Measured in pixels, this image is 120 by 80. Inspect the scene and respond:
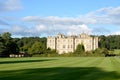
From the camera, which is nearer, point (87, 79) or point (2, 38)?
point (87, 79)

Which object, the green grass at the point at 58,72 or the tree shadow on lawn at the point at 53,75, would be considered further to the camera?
the green grass at the point at 58,72

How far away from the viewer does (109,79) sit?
68.5 feet

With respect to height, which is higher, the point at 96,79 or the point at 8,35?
the point at 8,35

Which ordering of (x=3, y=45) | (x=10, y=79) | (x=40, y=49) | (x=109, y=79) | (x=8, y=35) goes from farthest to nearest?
1. (x=40, y=49)
2. (x=8, y=35)
3. (x=3, y=45)
4. (x=109, y=79)
5. (x=10, y=79)

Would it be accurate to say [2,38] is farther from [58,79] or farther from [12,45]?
[58,79]

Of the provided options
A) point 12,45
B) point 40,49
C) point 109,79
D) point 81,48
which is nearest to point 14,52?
point 12,45

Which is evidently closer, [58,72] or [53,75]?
[53,75]

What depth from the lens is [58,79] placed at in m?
19.9

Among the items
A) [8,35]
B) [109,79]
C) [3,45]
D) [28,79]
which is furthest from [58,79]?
[8,35]

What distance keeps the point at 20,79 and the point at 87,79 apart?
4136 mm

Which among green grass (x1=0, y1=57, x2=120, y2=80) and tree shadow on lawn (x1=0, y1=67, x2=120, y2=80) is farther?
green grass (x1=0, y1=57, x2=120, y2=80)

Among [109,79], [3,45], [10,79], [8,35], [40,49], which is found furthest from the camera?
[40,49]

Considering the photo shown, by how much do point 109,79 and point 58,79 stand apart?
3.37 metres

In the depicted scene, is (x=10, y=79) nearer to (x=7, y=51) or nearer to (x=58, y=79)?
(x=58, y=79)
